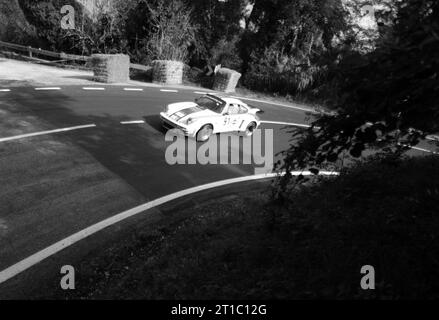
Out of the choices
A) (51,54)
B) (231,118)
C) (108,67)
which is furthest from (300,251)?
(51,54)

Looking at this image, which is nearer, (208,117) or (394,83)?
(394,83)

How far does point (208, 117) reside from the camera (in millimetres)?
12211

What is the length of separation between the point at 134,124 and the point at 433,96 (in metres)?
10.8

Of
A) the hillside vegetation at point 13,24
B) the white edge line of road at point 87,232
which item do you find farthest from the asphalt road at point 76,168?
the hillside vegetation at point 13,24

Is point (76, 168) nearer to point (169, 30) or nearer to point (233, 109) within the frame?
point (233, 109)

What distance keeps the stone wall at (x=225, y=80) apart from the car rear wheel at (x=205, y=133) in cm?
919

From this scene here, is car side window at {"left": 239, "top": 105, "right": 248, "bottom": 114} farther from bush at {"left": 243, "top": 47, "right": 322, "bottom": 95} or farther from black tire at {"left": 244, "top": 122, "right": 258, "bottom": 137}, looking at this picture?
bush at {"left": 243, "top": 47, "right": 322, "bottom": 95}

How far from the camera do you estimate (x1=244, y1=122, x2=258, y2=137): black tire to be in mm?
13837

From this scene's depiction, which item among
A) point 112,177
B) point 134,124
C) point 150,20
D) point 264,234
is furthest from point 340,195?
point 150,20

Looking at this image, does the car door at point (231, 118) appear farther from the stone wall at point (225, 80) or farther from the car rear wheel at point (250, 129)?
the stone wall at point (225, 80)

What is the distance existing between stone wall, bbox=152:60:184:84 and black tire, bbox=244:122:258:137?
8.11 m

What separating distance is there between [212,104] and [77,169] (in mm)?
5458

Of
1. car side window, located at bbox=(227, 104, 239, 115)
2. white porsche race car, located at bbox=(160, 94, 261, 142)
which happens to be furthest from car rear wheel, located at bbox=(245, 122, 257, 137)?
car side window, located at bbox=(227, 104, 239, 115)

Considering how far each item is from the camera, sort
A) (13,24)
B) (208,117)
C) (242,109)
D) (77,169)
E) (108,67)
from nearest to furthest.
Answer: (77,169) → (208,117) → (242,109) → (108,67) → (13,24)
